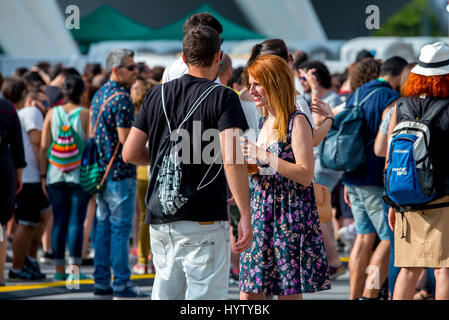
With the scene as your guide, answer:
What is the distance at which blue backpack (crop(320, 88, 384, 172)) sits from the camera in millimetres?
6520

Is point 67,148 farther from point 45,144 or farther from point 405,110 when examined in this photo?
point 405,110

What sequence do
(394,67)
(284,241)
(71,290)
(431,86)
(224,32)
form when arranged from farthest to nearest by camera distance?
(224,32), (71,290), (394,67), (431,86), (284,241)

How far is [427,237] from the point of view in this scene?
5004mm

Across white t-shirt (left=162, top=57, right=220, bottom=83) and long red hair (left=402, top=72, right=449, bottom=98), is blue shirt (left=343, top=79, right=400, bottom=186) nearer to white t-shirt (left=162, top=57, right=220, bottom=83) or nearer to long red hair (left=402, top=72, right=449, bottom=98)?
long red hair (left=402, top=72, right=449, bottom=98)

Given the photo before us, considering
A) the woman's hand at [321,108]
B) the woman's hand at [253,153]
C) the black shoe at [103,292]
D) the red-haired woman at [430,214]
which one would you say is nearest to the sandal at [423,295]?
the red-haired woman at [430,214]

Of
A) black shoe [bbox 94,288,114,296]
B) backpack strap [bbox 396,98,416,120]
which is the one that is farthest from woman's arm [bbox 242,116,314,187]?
black shoe [bbox 94,288,114,296]

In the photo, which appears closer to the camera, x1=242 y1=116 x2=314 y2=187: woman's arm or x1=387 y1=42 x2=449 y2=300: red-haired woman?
x1=242 y1=116 x2=314 y2=187: woman's arm

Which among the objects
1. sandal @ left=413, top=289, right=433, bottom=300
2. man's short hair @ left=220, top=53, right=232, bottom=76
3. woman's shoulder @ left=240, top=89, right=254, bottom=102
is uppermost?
man's short hair @ left=220, top=53, right=232, bottom=76

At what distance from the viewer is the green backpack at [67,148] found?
781cm

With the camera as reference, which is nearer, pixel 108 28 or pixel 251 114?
pixel 251 114

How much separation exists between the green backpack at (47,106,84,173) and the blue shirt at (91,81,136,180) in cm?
88

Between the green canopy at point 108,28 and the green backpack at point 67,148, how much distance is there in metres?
17.9

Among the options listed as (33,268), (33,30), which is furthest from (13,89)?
(33,30)

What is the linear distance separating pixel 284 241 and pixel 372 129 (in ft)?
7.15
